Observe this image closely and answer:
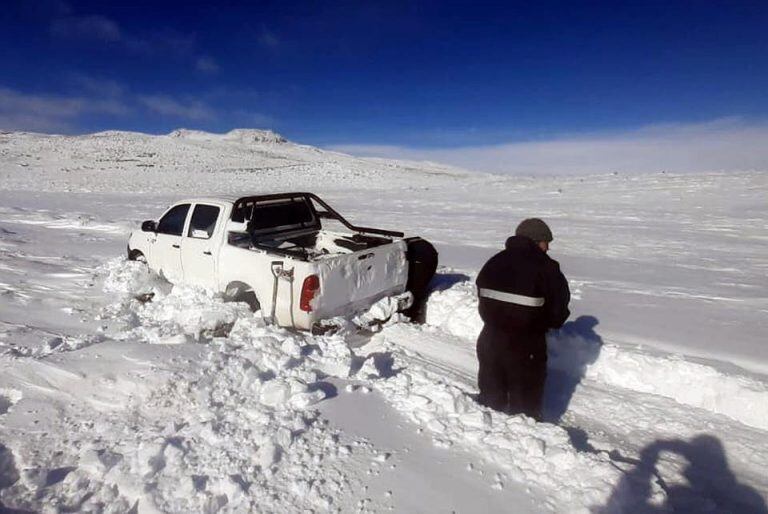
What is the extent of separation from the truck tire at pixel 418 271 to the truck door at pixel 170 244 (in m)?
3.27

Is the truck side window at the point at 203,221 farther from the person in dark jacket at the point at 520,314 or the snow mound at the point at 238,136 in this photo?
the snow mound at the point at 238,136

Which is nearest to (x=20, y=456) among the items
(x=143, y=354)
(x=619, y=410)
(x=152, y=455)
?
(x=152, y=455)

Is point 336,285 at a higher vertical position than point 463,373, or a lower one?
higher

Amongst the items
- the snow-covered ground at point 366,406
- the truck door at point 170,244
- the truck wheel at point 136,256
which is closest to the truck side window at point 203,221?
the truck door at point 170,244

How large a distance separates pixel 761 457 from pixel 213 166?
55.4 meters

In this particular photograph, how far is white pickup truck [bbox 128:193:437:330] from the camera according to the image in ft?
16.8

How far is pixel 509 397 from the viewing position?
389cm

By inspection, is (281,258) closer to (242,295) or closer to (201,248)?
(242,295)

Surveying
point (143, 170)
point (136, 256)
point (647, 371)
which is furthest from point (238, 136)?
point (647, 371)

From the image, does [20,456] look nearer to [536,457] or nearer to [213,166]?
[536,457]

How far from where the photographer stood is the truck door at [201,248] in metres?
6.11

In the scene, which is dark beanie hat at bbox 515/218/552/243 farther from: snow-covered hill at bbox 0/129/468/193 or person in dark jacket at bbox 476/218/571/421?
snow-covered hill at bbox 0/129/468/193

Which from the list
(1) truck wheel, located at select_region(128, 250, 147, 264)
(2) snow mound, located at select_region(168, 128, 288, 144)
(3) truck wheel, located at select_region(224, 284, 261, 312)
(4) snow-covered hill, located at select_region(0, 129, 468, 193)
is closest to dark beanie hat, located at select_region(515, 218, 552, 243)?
(3) truck wheel, located at select_region(224, 284, 261, 312)

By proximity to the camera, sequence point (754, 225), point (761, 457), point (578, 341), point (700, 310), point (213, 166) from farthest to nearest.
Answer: point (213, 166) → point (754, 225) → point (700, 310) → point (578, 341) → point (761, 457)
